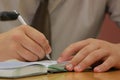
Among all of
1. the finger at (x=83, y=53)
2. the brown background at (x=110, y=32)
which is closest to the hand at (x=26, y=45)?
the finger at (x=83, y=53)

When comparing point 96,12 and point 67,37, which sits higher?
point 96,12

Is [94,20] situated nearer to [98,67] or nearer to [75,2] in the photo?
[75,2]

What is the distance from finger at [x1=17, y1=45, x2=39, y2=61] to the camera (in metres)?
0.85

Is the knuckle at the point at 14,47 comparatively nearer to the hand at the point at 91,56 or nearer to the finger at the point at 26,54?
the finger at the point at 26,54

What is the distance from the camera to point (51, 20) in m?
1.33

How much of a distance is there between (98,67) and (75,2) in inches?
22.5

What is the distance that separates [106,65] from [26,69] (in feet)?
0.76

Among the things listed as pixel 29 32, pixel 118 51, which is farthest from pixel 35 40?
pixel 118 51

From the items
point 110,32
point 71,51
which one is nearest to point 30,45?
point 71,51

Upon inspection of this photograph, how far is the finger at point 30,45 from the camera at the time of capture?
0.84m

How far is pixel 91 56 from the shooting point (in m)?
0.81

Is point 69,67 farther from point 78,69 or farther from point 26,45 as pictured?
point 26,45

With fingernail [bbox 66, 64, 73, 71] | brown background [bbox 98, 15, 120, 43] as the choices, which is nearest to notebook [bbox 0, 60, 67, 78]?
fingernail [bbox 66, 64, 73, 71]

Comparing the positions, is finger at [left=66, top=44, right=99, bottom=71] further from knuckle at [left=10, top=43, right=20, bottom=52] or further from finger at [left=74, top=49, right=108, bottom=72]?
knuckle at [left=10, top=43, right=20, bottom=52]
